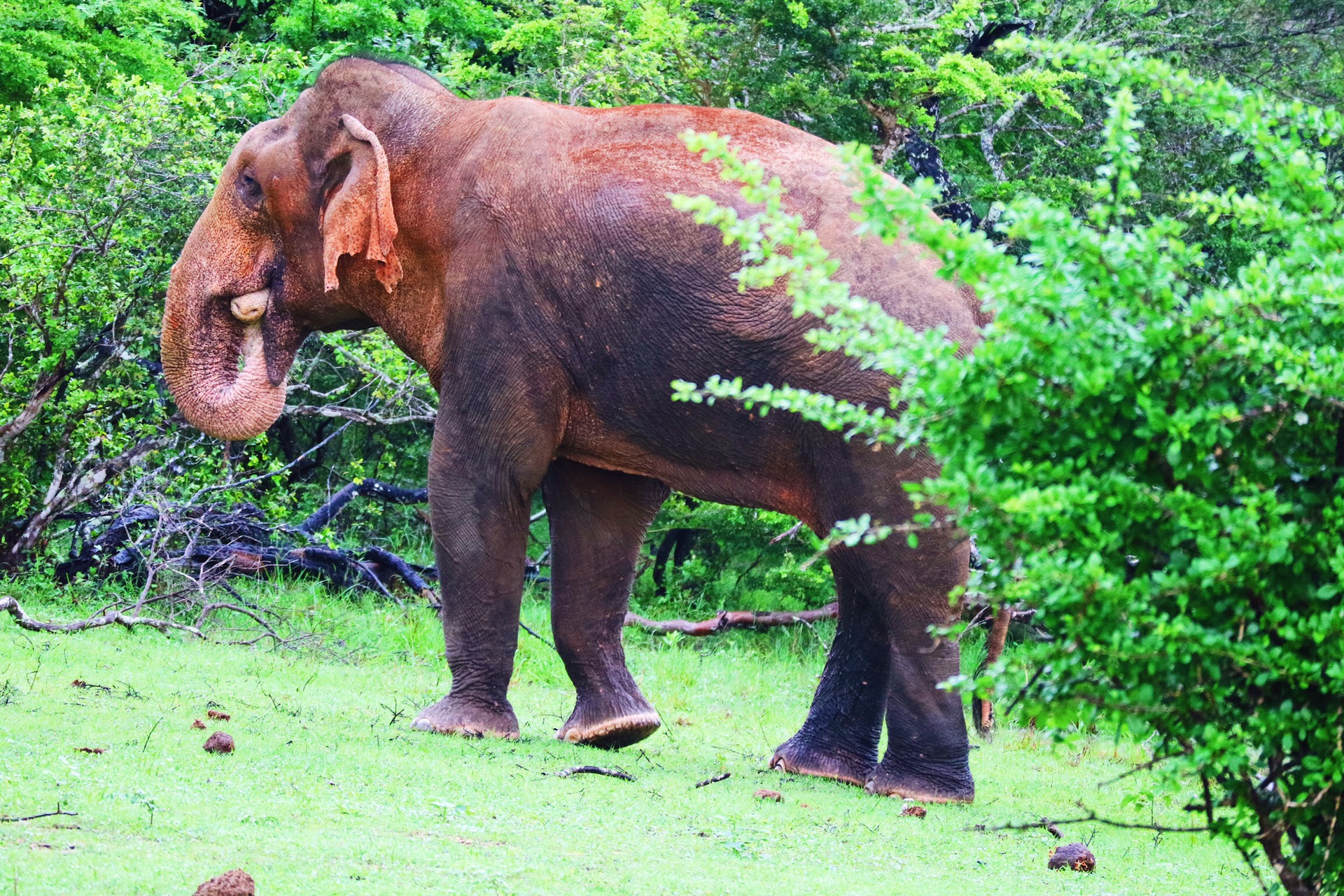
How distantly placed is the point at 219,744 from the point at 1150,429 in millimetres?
3995

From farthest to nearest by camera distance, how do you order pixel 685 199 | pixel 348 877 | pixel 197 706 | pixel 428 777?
pixel 197 706 → pixel 428 777 → pixel 348 877 → pixel 685 199

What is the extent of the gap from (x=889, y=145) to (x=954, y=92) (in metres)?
0.70

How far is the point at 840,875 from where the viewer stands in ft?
16.4

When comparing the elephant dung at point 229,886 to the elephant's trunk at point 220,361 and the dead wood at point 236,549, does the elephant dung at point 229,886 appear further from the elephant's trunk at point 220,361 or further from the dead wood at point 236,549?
the dead wood at point 236,549

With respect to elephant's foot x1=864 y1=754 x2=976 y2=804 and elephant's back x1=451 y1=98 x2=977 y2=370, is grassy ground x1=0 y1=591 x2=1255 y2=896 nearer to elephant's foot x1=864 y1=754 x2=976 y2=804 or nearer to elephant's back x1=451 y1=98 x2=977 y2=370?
elephant's foot x1=864 y1=754 x2=976 y2=804

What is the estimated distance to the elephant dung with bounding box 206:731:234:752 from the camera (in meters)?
5.96

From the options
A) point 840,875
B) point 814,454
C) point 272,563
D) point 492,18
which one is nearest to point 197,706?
point 814,454

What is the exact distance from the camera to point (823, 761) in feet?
24.1

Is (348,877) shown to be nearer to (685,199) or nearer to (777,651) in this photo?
(685,199)

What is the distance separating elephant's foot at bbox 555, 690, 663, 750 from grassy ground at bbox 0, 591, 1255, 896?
0.55 ft

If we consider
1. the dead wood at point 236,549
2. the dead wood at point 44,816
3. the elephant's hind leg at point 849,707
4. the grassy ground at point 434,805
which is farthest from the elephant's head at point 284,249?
the dead wood at point 44,816


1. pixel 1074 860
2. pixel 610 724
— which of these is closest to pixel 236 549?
pixel 610 724

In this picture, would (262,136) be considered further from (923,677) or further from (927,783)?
(927,783)

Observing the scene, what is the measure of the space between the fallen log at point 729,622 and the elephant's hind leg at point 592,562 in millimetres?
3718
